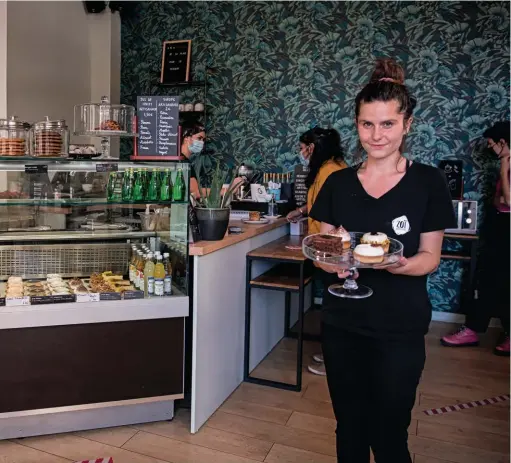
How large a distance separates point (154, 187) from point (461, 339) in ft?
9.74

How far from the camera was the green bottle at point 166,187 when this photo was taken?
109 inches

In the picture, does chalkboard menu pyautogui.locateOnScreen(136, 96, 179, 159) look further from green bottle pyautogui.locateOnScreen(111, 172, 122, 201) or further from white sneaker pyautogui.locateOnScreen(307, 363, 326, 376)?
white sneaker pyautogui.locateOnScreen(307, 363, 326, 376)

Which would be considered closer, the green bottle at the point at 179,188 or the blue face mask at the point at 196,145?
the green bottle at the point at 179,188

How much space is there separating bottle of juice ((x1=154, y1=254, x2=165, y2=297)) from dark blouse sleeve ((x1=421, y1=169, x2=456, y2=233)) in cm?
153

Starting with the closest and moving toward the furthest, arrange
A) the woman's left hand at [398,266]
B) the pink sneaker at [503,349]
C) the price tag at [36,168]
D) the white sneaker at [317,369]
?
the woman's left hand at [398,266] < the price tag at [36,168] < the white sneaker at [317,369] < the pink sneaker at [503,349]

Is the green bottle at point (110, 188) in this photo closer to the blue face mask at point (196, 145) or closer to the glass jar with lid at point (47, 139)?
the glass jar with lid at point (47, 139)

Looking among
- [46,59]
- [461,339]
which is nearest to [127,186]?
[461,339]

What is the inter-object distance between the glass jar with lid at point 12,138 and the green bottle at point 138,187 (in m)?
0.54

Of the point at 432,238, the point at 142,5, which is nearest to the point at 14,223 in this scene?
the point at 432,238

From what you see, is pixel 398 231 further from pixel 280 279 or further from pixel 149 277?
pixel 280 279

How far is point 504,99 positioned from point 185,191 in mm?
3439

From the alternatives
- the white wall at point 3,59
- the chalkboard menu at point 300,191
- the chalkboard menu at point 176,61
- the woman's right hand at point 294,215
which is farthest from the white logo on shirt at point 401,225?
the chalkboard menu at point 176,61

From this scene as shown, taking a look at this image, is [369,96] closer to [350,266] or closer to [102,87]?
[350,266]

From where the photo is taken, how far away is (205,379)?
9.57ft
